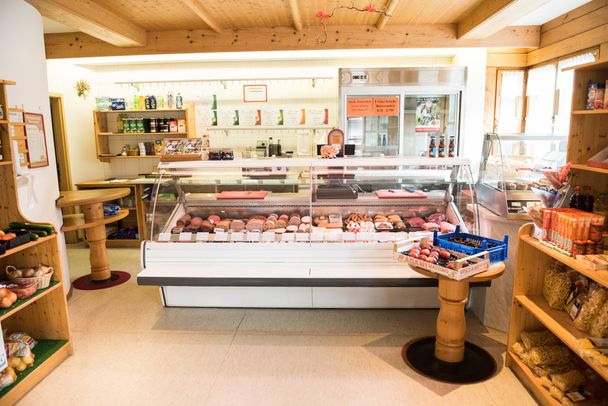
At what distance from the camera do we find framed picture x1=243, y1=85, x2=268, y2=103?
673 centimetres

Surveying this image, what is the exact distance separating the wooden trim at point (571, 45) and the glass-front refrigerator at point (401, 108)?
0.96 m

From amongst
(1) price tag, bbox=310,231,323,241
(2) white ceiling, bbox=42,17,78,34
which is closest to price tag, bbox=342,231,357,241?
(1) price tag, bbox=310,231,323,241

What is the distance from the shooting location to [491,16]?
4.20 metres

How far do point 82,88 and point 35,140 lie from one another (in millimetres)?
3171

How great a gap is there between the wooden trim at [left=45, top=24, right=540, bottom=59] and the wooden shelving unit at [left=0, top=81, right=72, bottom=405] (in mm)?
3010

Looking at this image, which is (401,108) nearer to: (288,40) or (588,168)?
(288,40)

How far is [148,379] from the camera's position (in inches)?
114

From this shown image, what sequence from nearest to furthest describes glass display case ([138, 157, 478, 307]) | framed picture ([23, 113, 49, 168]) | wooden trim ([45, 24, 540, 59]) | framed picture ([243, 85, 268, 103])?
1. glass display case ([138, 157, 478, 307])
2. framed picture ([23, 113, 49, 168])
3. wooden trim ([45, 24, 540, 59])
4. framed picture ([243, 85, 268, 103])

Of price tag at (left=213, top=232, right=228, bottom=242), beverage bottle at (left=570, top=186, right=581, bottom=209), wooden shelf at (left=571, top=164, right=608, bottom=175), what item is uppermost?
wooden shelf at (left=571, top=164, right=608, bottom=175)

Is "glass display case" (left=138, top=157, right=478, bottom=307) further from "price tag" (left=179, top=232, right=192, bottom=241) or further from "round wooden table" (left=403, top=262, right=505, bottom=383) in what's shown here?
"round wooden table" (left=403, top=262, right=505, bottom=383)

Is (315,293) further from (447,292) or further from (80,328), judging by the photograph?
(80,328)

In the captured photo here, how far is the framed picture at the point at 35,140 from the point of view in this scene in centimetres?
377

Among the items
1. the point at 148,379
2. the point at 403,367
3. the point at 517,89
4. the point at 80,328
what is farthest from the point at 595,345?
the point at 517,89

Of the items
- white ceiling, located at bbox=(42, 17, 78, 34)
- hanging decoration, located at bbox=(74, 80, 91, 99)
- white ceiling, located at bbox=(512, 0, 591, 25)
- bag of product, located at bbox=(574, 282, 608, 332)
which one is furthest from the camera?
hanging decoration, located at bbox=(74, 80, 91, 99)
